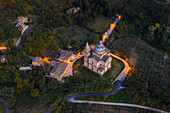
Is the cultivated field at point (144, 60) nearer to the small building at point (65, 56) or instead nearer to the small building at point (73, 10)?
the small building at point (65, 56)

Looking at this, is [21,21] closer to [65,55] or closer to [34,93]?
[65,55]

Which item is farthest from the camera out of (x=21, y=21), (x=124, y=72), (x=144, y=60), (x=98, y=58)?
(x=21, y=21)

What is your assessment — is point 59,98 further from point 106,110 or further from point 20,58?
point 20,58

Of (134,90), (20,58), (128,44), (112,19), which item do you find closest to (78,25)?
(112,19)

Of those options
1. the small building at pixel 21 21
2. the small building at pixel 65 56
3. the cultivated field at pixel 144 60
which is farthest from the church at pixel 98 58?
the small building at pixel 21 21

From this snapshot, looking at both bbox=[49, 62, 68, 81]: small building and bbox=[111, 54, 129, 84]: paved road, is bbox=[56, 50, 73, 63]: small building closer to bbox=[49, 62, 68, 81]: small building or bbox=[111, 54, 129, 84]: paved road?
bbox=[49, 62, 68, 81]: small building

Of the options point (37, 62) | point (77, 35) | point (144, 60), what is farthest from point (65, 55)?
point (144, 60)
